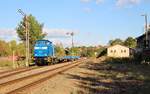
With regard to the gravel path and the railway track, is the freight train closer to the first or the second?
the railway track

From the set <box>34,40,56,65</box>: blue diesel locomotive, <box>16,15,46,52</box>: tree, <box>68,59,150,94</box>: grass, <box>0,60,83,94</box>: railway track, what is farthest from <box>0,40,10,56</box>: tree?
<box>68,59,150,94</box>: grass

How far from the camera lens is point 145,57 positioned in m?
46.8

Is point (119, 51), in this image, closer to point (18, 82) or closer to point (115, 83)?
point (18, 82)

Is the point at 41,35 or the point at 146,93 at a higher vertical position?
the point at 41,35

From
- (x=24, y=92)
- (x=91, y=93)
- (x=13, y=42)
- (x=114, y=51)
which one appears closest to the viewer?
(x=91, y=93)

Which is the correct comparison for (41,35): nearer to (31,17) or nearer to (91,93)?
(31,17)

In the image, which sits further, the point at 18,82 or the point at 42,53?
the point at 42,53

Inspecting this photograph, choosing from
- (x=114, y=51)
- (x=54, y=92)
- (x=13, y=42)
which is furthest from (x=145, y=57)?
(x=13, y=42)

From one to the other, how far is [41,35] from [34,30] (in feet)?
9.10

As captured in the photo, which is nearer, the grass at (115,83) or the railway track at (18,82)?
the grass at (115,83)

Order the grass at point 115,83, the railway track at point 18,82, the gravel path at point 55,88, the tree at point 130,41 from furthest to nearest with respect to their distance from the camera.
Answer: the tree at point 130,41
the railway track at point 18,82
the gravel path at point 55,88
the grass at point 115,83

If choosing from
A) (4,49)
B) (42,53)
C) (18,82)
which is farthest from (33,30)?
(18,82)

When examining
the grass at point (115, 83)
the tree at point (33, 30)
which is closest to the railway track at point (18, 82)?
the grass at point (115, 83)

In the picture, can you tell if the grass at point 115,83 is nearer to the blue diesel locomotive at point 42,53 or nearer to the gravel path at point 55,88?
the gravel path at point 55,88
